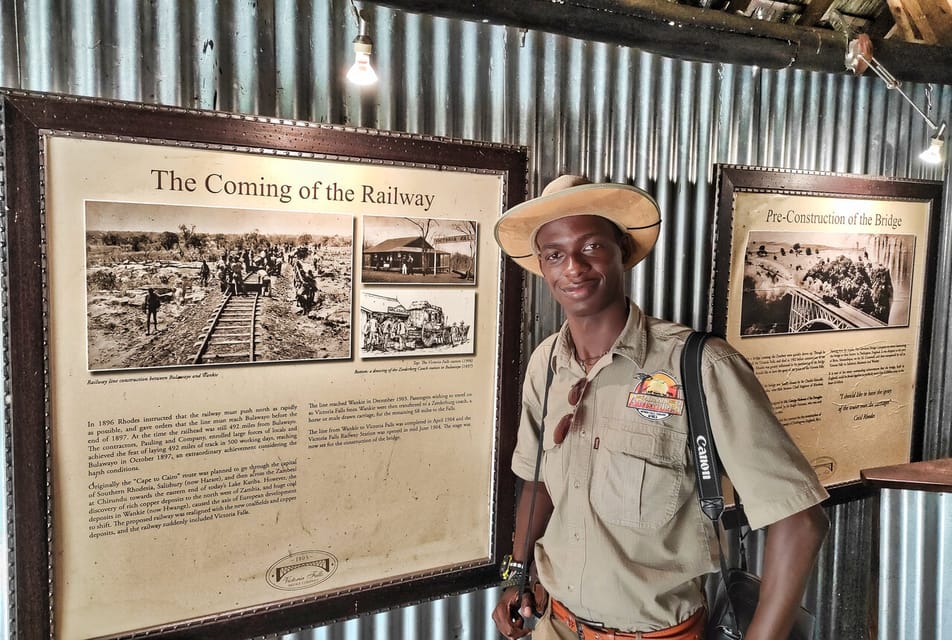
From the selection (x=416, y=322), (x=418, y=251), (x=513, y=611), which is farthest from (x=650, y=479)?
(x=418, y=251)

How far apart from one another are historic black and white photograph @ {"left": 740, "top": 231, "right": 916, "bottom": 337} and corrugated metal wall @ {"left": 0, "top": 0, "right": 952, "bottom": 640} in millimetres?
277

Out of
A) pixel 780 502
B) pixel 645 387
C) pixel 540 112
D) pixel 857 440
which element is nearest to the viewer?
pixel 780 502

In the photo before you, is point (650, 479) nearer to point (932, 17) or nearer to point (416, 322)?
point (416, 322)

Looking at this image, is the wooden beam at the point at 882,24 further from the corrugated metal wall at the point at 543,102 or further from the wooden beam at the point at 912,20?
the corrugated metal wall at the point at 543,102

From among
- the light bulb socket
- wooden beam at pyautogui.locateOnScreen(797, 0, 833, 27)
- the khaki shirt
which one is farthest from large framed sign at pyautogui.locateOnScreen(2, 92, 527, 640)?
wooden beam at pyautogui.locateOnScreen(797, 0, 833, 27)

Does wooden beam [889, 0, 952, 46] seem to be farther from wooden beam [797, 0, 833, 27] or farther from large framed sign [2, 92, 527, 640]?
large framed sign [2, 92, 527, 640]

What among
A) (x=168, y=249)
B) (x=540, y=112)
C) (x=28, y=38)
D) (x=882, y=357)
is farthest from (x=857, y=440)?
(x=28, y=38)

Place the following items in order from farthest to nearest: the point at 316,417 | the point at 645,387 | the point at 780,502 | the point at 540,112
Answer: the point at 540,112
the point at 316,417
the point at 645,387
the point at 780,502

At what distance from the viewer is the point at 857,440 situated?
2990 millimetres

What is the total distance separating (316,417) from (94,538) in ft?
2.34

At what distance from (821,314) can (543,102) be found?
172 centimetres

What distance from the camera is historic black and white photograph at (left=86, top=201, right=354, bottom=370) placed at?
1.69 meters

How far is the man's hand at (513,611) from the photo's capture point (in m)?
2.07

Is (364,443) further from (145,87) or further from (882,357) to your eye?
(882,357)
